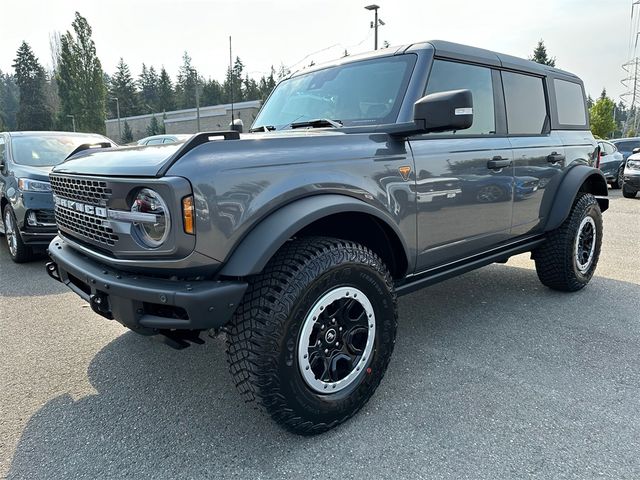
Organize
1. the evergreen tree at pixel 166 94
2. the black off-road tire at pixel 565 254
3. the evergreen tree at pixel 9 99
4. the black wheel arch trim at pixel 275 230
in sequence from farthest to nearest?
the evergreen tree at pixel 9 99 → the evergreen tree at pixel 166 94 → the black off-road tire at pixel 565 254 → the black wheel arch trim at pixel 275 230

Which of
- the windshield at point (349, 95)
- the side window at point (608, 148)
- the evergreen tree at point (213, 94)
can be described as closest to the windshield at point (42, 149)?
the windshield at point (349, 95)

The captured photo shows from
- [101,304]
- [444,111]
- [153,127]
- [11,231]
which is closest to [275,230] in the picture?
[101,304]

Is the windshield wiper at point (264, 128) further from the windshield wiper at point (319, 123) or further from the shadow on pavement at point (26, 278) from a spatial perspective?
the shadow on pavement at point (26, 278)

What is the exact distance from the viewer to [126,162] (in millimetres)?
2186

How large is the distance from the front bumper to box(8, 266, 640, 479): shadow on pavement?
2.08 ft

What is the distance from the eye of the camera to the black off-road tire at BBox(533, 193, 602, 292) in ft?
13.8

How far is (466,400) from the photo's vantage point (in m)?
2.60

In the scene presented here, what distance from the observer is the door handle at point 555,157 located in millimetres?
3941

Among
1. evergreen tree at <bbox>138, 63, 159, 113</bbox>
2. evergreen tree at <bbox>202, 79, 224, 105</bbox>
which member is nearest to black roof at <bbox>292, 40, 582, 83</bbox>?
evergreen tree at <bbox>202, 79, 224, 105</bbox>

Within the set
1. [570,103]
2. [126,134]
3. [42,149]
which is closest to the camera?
[570,103]

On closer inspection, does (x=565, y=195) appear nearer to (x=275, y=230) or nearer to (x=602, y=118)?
(x=275, y=230)

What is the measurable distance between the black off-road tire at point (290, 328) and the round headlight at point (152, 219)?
0.46 metres

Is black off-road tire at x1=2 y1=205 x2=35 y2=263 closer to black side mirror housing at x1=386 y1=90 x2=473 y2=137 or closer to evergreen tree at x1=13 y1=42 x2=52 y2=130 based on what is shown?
black side mirror housing at x1=386 y1=90 x2=473 y2=137

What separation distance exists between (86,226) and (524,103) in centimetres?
341
